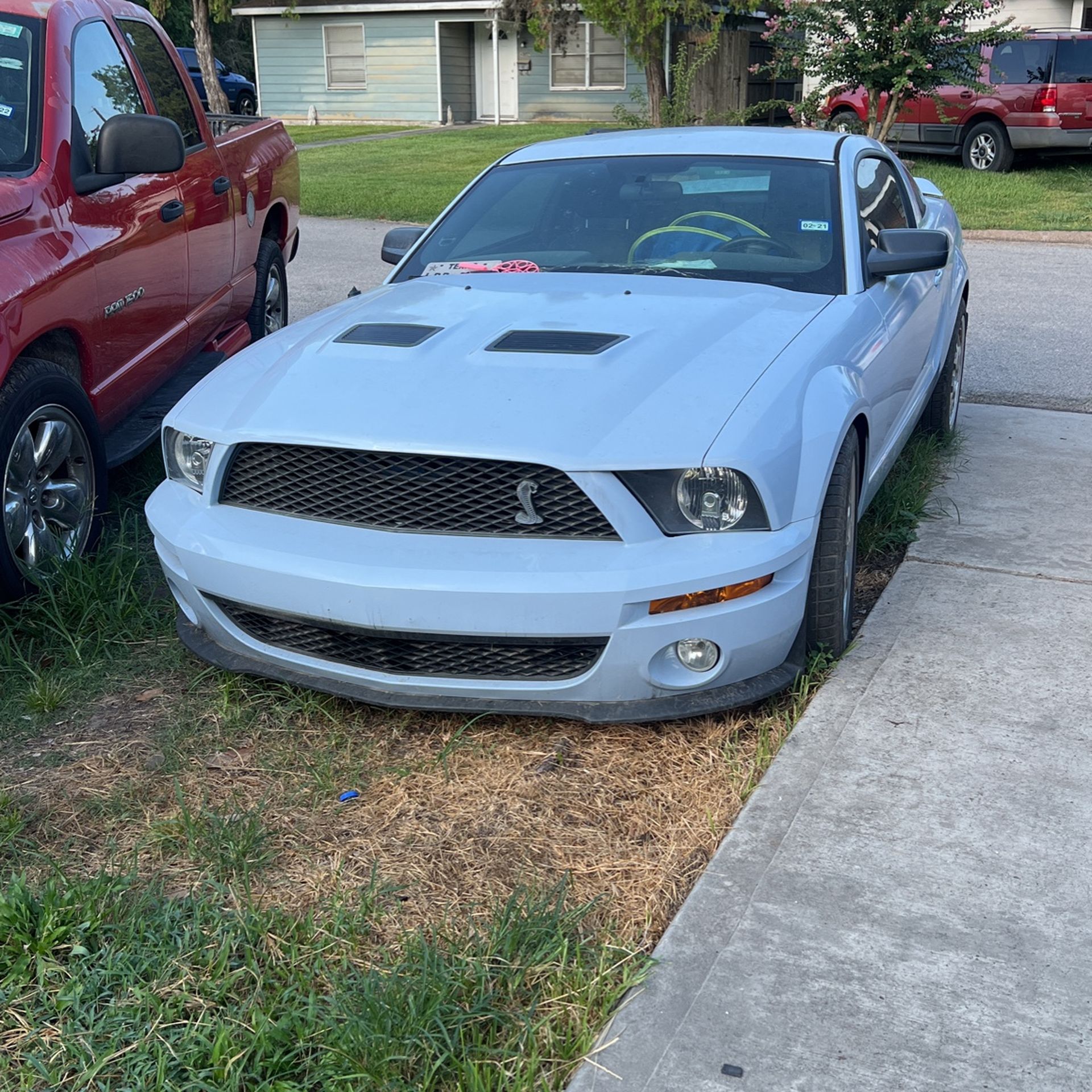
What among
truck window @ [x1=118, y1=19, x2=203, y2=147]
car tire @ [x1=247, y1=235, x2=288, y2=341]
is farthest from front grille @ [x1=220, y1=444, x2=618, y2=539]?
car tire @ [x1=247, y1=235, x2=288, y2=341]

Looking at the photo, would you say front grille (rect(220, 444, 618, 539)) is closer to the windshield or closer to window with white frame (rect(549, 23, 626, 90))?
the windshield

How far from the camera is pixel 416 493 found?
10.6ft

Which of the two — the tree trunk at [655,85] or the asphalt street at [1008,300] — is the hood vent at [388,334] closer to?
the asphalt street at [1008,300]

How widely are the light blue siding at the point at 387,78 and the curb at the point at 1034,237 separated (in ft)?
53.0

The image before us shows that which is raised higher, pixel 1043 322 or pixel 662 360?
pixel 662 360

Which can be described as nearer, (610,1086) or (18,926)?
(610,1086)

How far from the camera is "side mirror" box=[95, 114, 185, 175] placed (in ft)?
14.5

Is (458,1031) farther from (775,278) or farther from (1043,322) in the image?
(1043,322)

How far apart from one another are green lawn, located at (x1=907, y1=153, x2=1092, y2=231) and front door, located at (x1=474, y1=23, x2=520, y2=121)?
12553 millimetres

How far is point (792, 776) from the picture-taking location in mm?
3156


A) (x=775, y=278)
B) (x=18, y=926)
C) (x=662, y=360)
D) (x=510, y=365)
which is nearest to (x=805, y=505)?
(x=662, y=360)

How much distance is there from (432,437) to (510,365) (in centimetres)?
42

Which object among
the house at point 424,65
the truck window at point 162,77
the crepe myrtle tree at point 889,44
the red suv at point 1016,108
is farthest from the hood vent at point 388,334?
the house at point 424,65

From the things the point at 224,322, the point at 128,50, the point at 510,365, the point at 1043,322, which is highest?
the point at 128,50
